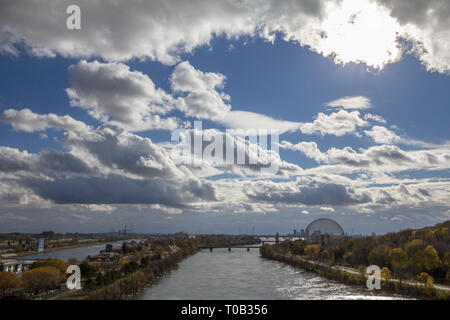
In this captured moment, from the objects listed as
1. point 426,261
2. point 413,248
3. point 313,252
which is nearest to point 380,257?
point 413,248

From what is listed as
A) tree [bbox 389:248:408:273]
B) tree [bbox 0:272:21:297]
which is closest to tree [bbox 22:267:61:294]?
tree [bbox 0:272:21:297]

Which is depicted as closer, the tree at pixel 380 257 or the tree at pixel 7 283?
the tree at pixel 7 283

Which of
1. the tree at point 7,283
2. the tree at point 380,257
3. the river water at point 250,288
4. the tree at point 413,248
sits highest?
the tree at point 413,248

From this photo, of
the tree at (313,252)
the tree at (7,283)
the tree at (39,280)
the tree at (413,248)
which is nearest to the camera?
the tree at (7,283)

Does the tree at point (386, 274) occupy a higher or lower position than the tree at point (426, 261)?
lower

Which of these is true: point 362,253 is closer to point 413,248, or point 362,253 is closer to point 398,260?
point 413,248

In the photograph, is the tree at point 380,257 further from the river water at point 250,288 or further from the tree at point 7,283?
the tree at point 7,283

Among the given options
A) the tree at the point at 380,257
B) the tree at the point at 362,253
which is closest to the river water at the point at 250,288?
the tree at the point at 380,257

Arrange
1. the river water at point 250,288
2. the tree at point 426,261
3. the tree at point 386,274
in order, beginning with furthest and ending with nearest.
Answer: the tree at point 426,261 < the tree at point 386,274 < the river water at point 250,288

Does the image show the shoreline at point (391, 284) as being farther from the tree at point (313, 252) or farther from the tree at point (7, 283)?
the tree at point (7, 283)
